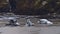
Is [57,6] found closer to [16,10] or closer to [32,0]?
[32,0]

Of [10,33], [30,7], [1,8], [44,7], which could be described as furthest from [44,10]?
[10,33]

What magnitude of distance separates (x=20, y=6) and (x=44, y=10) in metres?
3.56

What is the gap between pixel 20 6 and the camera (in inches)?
963

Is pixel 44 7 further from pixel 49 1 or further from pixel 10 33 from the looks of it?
pixel 10 33

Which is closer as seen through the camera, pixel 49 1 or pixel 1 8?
pixel 49 1

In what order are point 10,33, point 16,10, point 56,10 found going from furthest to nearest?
point 16,10
point 56,10
point 10,33

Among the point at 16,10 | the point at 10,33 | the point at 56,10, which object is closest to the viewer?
the point at 10,33

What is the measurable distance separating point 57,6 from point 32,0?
3463 mm

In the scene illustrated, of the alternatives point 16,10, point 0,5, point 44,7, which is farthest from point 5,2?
point 44,7

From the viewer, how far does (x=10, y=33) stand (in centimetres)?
652

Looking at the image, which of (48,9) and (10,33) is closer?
(10,33)

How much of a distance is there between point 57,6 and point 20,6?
4.81 m

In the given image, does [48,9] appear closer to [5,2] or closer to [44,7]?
[44,7]

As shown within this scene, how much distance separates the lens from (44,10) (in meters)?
22.4
